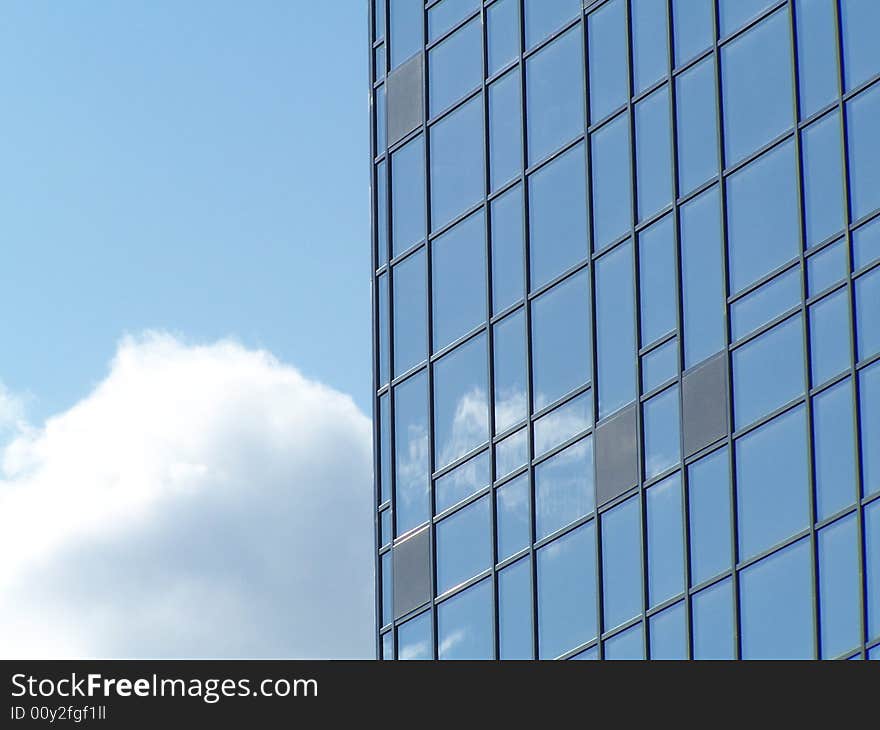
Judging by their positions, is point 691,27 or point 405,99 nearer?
point 691,27

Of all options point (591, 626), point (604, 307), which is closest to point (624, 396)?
point (604, 307)

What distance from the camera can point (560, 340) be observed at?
1319 inches

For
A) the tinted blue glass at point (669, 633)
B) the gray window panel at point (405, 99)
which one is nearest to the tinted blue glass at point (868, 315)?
the tinted blue glass at point (669, 633)

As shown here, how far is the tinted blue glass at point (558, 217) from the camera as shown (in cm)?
3369

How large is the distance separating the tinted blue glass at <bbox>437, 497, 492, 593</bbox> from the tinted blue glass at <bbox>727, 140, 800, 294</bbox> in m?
6.10

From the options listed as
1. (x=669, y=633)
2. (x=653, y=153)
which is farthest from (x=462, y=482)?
(x=653, y=153)

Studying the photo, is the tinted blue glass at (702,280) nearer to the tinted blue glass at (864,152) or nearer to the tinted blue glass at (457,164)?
the tinted blue glass at (864,152)

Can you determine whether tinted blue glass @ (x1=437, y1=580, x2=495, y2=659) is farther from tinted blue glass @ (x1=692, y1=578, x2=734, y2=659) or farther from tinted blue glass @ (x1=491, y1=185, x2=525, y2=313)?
tinted blue glass @ (x1=491, y1=185, x2=525, y2=313)

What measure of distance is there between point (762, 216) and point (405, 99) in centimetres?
910

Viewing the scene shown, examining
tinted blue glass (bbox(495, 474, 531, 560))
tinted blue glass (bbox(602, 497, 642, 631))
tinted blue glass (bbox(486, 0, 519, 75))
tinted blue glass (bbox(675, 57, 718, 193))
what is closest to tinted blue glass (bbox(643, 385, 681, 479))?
tinted blue glass (bbox(602, 497, 642, 631))

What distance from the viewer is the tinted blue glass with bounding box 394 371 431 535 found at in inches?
1396

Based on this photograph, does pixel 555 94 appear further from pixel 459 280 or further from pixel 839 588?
pixel 839 588
